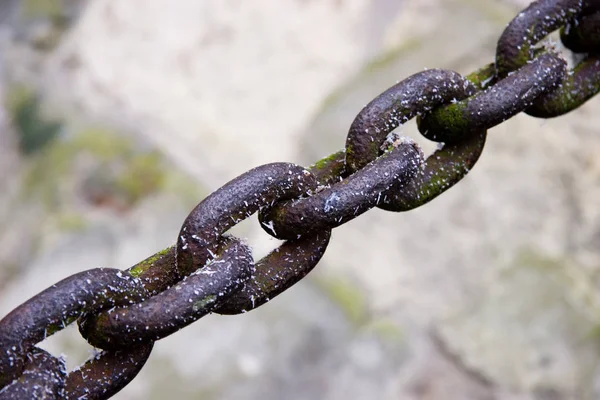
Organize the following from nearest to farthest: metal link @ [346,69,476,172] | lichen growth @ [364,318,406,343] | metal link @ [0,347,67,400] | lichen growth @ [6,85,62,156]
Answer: metal link @ [0,347,67,400], metal link @ [346,69,476,172], lichen growth @ [364,318,406,343], lichen growth @ [6,85,62,156]

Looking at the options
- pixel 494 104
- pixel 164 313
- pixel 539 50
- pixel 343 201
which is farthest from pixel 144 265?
pixel 539 50

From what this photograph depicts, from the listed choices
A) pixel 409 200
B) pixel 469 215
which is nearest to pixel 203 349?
pixel 469 215

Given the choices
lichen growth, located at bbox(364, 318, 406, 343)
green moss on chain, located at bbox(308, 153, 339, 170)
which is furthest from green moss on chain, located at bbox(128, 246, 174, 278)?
lichen growth, located at bbox(364, 318, 406, 343)

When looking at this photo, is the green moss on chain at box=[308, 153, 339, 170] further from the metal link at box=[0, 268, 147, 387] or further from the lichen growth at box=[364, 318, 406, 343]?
the lichen growth at box=[364, 318, 406, 343]

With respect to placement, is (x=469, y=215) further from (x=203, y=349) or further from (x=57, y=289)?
(x=57, y=289)

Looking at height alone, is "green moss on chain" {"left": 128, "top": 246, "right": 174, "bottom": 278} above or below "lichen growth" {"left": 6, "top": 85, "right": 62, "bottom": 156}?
below

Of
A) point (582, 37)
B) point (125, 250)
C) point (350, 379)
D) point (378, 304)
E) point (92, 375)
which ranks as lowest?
point (92, 375)

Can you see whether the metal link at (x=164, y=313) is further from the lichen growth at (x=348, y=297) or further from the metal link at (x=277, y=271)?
the lichen growth at (x=348, y=297)
